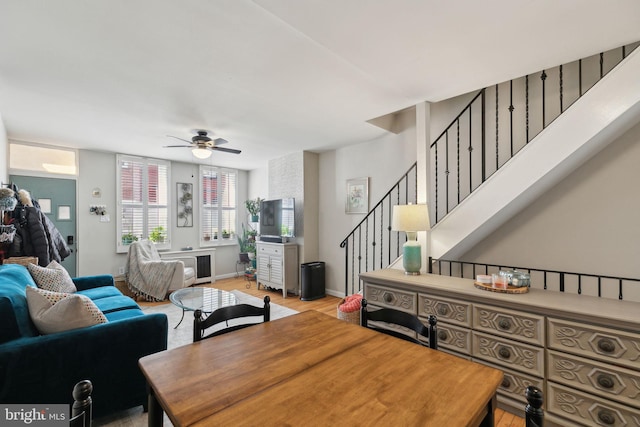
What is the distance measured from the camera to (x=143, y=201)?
18.5ft

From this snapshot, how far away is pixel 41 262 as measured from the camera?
3463 mm

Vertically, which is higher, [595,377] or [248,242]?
[248,242]

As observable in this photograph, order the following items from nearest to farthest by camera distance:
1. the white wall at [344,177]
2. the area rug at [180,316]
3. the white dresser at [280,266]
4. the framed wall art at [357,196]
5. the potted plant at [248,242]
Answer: the area rug at [180,316] → the white wall at [344,177] → the framed wall art at [357,196] → the white dresser at [280,266] → the potted plant at [248,242]

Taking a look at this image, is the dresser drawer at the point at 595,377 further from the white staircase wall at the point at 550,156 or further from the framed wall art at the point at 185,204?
the framed wall art at the point at 185,204

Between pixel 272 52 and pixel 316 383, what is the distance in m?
→ 2.21

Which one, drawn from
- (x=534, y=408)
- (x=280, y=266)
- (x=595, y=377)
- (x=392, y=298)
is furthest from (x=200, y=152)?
(x=595, y=377)

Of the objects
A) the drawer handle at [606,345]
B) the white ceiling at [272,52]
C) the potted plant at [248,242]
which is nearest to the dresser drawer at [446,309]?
the drawer handle at [606,345]

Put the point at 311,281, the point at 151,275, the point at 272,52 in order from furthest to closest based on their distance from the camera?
1. the point at 311,281
2. the point at 151,275
3. the point at 272,52

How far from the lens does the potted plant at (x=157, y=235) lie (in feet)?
18.7

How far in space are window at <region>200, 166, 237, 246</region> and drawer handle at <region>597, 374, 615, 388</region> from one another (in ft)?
20.7

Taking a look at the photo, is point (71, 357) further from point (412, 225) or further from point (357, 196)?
point (357, 196)

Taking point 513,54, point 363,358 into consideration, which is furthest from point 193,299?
point 513,54

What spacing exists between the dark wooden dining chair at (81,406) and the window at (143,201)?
5431mm

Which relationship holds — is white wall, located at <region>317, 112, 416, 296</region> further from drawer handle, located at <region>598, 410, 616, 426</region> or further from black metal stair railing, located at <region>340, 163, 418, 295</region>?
drawer handle, located at <region>598, 410, 616, 426</region>
